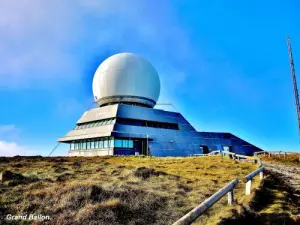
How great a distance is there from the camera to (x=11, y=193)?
9.52 meters

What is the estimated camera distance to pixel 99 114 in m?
47.7

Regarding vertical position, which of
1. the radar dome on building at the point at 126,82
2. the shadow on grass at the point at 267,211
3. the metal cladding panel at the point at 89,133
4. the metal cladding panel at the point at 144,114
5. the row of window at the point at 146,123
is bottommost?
the shadow on grass at the point at 267,211

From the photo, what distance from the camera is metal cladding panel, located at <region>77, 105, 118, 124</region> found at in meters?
45.4

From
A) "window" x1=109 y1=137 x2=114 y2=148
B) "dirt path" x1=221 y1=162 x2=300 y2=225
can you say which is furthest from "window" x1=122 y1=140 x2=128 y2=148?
"dirt path" x1=221 y1=162 x2=300 y2=225

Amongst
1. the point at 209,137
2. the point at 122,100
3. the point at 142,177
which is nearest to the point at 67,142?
the point at 122,100

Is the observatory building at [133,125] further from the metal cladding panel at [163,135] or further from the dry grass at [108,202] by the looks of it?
the dry grass at [108,202]

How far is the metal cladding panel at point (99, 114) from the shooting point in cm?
4536

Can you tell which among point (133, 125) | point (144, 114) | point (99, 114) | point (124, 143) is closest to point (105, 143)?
point (124, 143)

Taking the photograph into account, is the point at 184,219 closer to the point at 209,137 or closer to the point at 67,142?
the point at 209,137

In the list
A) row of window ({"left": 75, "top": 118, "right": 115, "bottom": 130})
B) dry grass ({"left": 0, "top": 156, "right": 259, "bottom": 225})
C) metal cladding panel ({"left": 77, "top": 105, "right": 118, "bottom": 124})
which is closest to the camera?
dry grass ({"left": 0, "top": 156, "right": 259, "bottom": 225})

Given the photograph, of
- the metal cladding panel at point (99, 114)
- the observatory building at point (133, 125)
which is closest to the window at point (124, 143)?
the observatory building at point (133, 125)

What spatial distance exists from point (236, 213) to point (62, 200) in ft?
16.6

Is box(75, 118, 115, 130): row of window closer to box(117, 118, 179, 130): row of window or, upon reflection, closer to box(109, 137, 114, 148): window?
box(117, 118, 179, 130): row of window

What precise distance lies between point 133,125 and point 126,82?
839 cm
